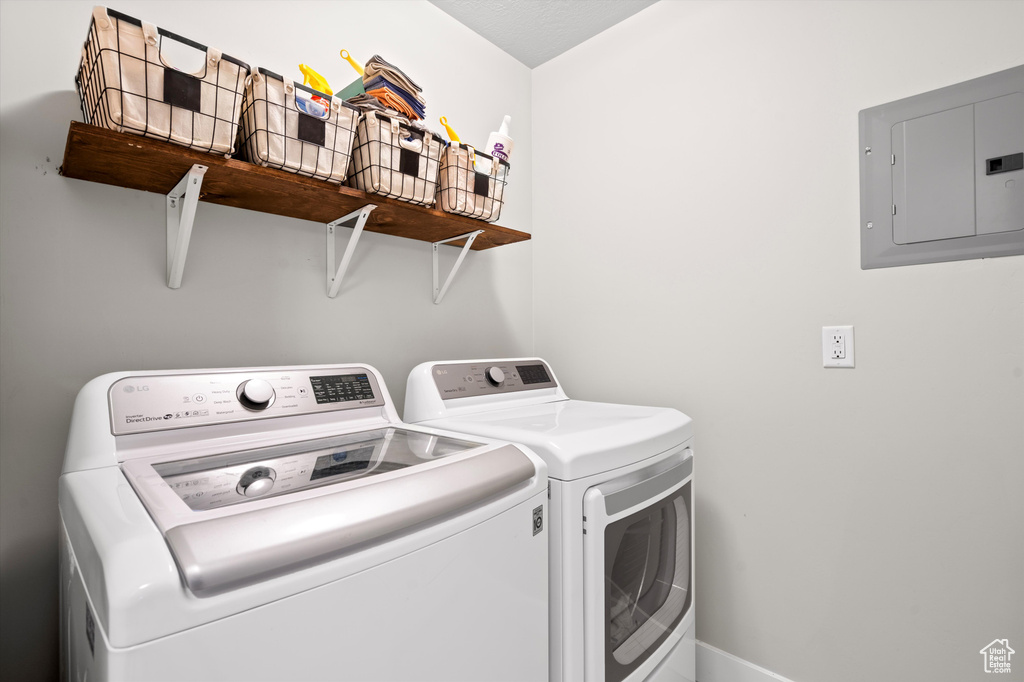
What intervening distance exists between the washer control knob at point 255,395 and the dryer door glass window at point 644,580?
850 mm

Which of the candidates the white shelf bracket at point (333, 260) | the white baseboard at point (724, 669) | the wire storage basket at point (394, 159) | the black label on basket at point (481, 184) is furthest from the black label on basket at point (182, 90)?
the white baseboard at point (724, 669)

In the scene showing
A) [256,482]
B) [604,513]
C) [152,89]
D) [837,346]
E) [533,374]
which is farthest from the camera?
[533,374]

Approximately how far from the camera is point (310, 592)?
24.7 inches

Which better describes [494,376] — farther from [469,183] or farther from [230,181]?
[230,181]

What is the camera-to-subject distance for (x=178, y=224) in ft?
4.17

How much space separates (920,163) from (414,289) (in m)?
1.63

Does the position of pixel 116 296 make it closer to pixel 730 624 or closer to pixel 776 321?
pixel 776 321

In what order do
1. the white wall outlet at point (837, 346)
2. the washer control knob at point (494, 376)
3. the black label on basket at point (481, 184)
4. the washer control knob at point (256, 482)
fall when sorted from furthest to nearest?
the washer control knob at point (494, 376), the black label on basket at point (481, 184), the white wall outlet at point (837, 346), the washer control knob at point (256, 482)

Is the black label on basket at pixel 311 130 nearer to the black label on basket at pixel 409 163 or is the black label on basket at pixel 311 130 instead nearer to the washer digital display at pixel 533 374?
the black label on basket at pixel 409 163

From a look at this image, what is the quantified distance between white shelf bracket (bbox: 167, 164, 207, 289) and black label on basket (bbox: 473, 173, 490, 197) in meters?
0.76

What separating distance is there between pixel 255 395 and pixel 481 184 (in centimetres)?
93

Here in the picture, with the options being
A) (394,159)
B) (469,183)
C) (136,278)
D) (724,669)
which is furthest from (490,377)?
(724,669)

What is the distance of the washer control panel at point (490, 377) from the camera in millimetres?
1547

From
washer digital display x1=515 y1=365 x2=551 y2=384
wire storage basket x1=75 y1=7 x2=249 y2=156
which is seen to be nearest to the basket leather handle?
wire storage basket x1=75 y1=7 x2=249 y2=156
